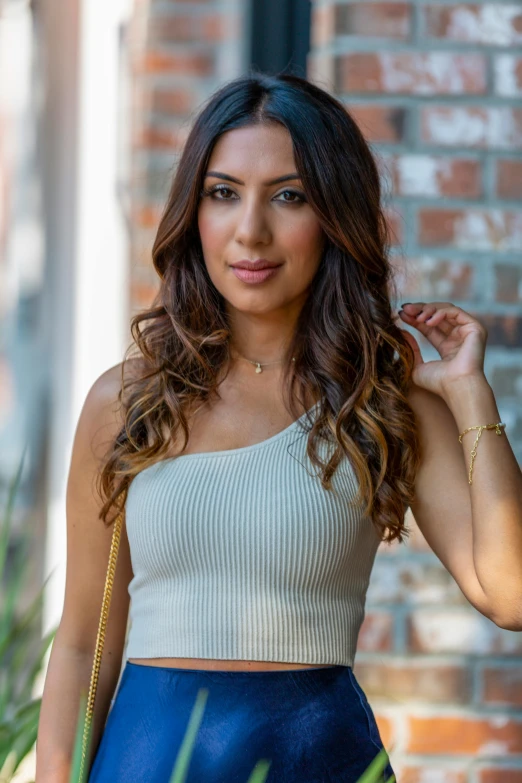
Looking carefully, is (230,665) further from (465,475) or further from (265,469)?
(465,475)

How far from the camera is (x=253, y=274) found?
1996 millimetres

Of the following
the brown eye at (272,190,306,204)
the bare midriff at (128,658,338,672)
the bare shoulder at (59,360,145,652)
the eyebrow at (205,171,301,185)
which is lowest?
→ the bare midriff at (128,658,338,672)

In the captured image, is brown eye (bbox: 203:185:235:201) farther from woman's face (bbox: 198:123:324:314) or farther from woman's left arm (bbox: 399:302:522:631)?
woman's left arm (bbox: 399:302:522:631)

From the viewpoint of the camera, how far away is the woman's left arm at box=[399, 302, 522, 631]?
6.22ft

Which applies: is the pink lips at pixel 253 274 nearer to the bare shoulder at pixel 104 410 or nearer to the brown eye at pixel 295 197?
the brown eye at pixel 295 197

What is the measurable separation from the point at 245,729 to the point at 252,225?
832mm

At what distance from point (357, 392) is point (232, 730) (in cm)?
62

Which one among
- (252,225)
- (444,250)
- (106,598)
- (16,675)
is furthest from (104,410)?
(444,250)

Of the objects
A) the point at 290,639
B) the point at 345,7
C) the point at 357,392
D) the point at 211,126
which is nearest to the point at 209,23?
the point at 345,7

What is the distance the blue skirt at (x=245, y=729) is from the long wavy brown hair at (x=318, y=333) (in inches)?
12.7

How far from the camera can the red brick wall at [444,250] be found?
267 centimetres

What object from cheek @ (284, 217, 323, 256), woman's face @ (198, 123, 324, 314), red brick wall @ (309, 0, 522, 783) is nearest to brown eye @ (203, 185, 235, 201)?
woman's face @ (198, 123, 324, 314)

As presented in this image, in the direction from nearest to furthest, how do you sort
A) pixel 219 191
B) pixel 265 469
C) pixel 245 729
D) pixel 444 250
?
pixel 245 729 → pixel 265 469 → pixel 219 191 → pixel 444 250

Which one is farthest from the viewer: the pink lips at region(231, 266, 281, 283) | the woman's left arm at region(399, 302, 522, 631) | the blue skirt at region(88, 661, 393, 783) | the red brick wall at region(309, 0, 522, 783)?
the red brick wall at region(309, 0, 522, 783)
